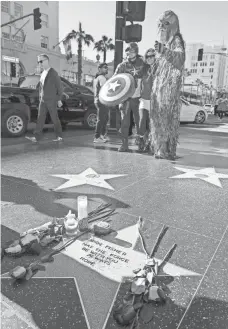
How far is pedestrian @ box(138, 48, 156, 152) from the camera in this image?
17.7 feet

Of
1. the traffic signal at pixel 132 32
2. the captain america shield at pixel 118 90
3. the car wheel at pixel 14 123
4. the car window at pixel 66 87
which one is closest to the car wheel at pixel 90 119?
the car window at pixel 66 87

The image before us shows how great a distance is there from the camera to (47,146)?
6.58m

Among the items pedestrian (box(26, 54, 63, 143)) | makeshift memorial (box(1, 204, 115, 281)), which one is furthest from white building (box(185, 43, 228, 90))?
makeshift memorial (box(1, 204, 115, 281))

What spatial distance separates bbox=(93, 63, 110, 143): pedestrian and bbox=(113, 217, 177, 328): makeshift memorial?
520 centimetres

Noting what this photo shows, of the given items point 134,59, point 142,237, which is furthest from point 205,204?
point 134,59

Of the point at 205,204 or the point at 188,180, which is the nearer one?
the point at 205,204

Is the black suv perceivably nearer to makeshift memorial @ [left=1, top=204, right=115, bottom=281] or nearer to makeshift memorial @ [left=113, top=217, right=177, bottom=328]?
makeshift memorial @ [left=1, top=204, right=115, bottom=281]

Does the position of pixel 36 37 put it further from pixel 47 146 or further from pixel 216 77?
pixel 216 77

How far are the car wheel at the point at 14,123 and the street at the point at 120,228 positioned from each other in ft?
6.13

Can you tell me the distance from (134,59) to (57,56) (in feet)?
116

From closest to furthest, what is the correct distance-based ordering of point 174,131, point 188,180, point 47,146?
point 188,180 → point 174,131 → point 47,146

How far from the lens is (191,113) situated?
44.4 ft

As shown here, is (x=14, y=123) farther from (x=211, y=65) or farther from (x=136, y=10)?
(x=211, y=65)

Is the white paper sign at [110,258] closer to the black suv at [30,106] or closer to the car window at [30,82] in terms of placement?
the black suv at [30,106]
